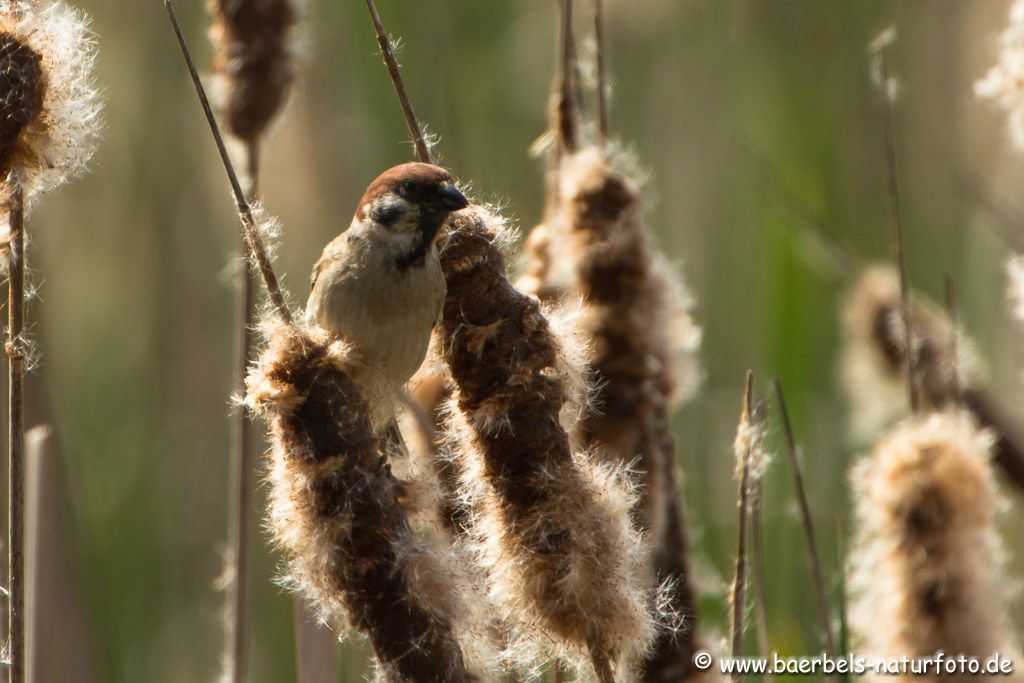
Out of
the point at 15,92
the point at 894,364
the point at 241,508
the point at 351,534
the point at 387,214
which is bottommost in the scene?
the point at 351,534

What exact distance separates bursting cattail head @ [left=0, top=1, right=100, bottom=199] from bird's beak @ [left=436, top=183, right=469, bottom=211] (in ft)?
1.75

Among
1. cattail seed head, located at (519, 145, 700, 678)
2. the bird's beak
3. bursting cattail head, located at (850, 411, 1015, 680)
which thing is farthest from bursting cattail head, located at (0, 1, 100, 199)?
bursting cattail head, located at (850, 411, 1015, 680)

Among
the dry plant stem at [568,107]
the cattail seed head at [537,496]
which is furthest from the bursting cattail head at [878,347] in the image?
the cattail seed head at [537,496]

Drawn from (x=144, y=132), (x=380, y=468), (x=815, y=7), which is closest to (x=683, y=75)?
(x=815, y=7)

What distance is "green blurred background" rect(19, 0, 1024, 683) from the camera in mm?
Answer: 3266

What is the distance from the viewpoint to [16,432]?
1516mm

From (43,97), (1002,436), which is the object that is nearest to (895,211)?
(1002,436)

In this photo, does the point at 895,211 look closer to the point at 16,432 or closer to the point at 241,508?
the point at 241,508

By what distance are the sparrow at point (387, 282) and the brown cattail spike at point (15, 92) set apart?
0.65 m

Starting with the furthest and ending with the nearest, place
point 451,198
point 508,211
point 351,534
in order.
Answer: point 508,211
point 451,198
point 351,534

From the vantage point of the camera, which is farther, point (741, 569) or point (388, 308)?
point (388, 308)

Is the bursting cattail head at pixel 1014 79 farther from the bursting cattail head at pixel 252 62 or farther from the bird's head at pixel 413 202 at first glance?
the bursting cattail head at pixel 252 62

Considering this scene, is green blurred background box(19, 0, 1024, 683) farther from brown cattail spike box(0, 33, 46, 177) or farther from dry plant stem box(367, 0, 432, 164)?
brown cattail spike box(0, 33, 46, 177)

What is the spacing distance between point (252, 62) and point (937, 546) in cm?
164
